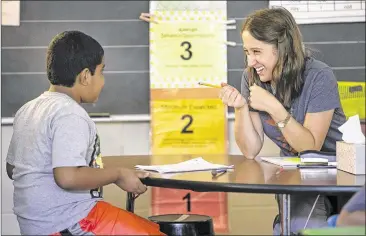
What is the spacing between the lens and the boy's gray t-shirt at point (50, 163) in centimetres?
206

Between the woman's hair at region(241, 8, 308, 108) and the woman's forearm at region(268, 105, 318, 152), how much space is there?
12 centimetres

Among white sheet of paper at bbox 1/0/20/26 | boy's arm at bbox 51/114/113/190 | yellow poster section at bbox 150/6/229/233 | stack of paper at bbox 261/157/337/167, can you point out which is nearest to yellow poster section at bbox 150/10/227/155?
yellow poster section at bbox 150/6/229/233

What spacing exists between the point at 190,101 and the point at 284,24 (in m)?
1.19

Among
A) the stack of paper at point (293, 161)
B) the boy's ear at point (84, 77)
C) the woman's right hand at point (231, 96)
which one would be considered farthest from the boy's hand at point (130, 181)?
the woman's right hand at point (231, 96)

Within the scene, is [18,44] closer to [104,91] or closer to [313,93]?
[104,91]

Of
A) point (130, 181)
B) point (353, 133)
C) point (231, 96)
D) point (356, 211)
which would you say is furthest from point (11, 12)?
point (356, 211)

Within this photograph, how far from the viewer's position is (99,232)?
208cm

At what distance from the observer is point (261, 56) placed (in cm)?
287

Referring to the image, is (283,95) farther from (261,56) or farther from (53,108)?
(53,108)

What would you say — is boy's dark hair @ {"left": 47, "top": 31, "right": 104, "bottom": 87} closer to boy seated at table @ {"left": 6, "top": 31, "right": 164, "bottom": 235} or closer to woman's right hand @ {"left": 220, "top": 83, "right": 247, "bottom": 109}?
boy seated at table @ {"left": 6, "top": 31, "right": 164, "bottom": 235}

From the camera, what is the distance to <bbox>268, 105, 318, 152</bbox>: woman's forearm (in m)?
2.69

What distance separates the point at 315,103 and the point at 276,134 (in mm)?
228

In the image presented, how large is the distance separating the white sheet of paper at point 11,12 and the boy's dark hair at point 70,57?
1.63 metres

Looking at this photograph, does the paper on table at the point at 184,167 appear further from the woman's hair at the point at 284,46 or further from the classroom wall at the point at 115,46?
the classroom wall at the point at 115,46
